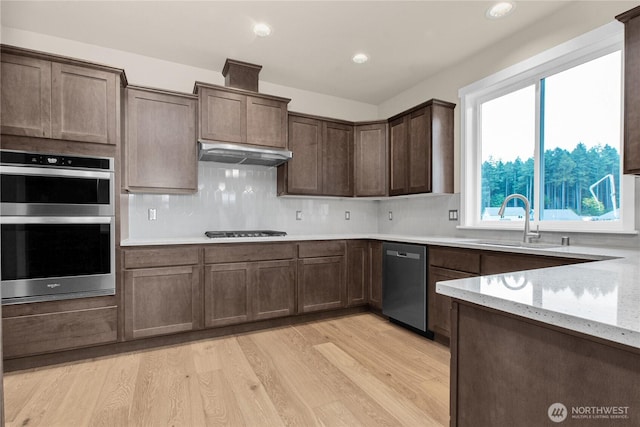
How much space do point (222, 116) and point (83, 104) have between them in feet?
3.55

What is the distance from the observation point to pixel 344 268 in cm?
347

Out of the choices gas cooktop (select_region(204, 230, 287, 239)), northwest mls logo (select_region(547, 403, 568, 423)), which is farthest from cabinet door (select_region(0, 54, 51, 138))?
northwest mls logo (select_region(547, 403, 568, 423))

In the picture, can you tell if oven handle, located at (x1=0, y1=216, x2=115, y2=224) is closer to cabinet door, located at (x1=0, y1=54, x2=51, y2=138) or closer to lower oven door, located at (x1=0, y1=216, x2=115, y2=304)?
lower oven door, located at (x1=0, y1=216, x2=115, y2=304)

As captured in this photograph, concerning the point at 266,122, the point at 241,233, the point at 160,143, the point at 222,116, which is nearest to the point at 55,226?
the point at 160,143

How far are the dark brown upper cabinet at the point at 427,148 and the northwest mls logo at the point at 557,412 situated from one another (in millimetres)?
2686

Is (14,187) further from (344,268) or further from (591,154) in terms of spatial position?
(591,154)

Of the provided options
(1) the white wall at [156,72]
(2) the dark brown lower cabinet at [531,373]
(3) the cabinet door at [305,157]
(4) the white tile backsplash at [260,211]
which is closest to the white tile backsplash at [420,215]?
(4) the white tile backsplash at [260,211]

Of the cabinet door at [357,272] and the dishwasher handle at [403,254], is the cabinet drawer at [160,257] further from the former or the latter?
the dishwasher handle at [403,254]

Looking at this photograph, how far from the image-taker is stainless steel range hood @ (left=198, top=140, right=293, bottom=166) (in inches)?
117

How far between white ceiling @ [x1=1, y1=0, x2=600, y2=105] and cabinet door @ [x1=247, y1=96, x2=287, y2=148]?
0.43 m

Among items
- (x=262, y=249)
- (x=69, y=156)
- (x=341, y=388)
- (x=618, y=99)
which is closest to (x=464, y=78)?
(x=618, y=99)

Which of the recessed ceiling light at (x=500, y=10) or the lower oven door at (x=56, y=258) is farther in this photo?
the recessed ceiling light at (x=500, y=10)

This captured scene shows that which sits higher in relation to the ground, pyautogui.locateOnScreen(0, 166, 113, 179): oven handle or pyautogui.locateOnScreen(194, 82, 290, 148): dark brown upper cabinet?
pyautogui.locateOnScreen(194, 82, 290, 148): dark brown upper cabinet

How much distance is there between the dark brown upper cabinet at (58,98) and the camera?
224 cm
